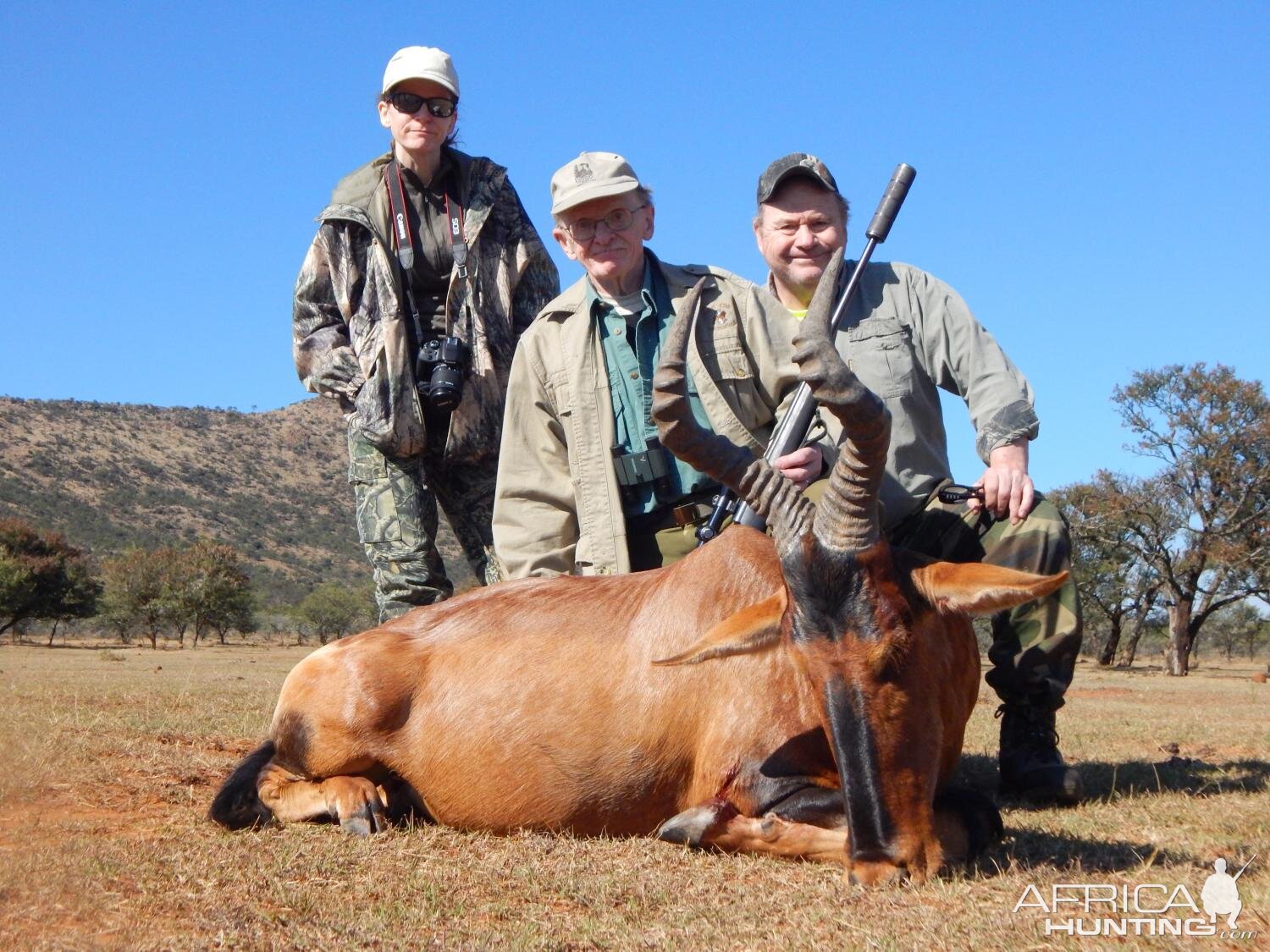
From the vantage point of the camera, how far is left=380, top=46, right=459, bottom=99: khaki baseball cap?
7.39 m

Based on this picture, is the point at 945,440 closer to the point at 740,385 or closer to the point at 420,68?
the point at 740,385

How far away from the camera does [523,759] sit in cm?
533

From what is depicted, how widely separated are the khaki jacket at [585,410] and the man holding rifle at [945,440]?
0.37 m

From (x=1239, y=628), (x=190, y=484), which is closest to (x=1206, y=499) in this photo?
(x=1239, y=628)

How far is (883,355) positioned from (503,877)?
3246 millimetres

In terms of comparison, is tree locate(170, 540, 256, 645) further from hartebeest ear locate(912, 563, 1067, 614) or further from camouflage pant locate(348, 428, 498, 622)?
hartebeest ear locate(912, 563, 1067, 614)

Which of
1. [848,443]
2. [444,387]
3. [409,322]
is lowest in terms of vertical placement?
[848,443]

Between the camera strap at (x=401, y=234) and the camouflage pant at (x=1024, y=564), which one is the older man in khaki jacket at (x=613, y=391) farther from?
the camera strap at (x=401, y=234)

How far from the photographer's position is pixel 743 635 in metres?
4.52

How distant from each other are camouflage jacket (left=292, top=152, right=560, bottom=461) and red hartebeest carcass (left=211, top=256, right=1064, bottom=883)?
1.99 m

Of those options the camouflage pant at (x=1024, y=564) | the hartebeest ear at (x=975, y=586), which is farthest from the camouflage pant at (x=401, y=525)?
the hartebeest ear at (x=975, y=586)

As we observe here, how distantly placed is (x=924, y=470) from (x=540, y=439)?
6.65ft

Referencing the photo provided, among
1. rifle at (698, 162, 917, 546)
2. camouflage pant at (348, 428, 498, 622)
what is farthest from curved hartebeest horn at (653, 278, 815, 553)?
camouflage pant at (348, 428, 498, 622)

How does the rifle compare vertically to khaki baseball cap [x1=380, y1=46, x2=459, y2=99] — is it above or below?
below
